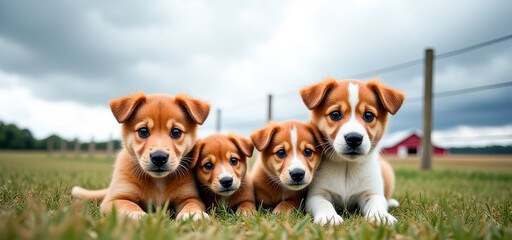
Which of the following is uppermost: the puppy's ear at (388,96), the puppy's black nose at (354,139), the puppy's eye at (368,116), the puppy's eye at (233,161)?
the puppy's ear at (388,96)

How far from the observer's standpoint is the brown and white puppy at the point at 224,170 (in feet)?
9.64

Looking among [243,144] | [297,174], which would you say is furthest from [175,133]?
[297,174]

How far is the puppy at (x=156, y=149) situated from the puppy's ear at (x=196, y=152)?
80 millimetres

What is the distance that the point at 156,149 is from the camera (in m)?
2.63

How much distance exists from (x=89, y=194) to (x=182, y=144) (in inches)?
64.3

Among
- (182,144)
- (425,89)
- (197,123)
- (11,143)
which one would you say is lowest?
(11,143)

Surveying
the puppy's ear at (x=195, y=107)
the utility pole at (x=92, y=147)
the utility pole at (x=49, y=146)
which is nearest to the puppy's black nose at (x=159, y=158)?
the puppy's ear at (x=195, y=107)

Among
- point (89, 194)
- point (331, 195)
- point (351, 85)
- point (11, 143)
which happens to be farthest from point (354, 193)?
point (11, 143)

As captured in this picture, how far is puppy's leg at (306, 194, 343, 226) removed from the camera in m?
2.38

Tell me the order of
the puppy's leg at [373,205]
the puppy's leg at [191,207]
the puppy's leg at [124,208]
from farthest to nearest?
the puppy's leg at [373,205]
the puppy's leg at [191,207]
the puppy's leg at [124,208]

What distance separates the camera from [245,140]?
3389 mm

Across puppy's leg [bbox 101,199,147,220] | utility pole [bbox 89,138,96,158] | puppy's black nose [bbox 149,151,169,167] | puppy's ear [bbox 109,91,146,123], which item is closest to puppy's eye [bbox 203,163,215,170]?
puppy's black nose [bbox 149,151,169,167]

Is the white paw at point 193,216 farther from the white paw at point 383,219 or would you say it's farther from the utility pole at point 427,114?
the utility pole at point 427,114

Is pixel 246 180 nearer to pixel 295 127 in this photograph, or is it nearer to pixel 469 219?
pixel 295 127
